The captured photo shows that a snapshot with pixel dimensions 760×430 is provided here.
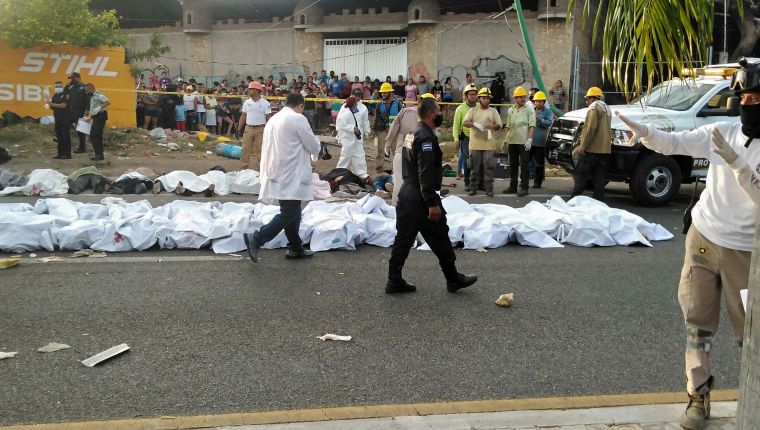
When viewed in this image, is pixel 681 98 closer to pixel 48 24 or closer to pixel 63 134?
pixel 63 134

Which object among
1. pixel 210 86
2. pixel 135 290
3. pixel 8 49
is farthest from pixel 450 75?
pixel 135 290

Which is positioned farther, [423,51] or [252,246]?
[423,51]

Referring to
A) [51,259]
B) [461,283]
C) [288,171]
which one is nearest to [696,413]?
[461,283]

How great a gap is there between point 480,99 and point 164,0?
2257 cm

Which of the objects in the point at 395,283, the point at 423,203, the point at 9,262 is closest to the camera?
the point at 423,203

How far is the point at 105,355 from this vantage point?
479 centimetres

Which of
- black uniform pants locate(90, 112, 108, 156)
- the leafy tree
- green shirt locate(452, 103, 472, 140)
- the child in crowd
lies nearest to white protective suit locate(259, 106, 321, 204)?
green shirt locate(452, 103, 472, 140)

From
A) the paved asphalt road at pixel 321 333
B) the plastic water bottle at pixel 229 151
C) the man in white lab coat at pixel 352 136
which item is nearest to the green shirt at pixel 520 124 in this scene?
the man in white lab coat at pixel 352 136

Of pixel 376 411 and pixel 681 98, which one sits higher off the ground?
pixel 681 98

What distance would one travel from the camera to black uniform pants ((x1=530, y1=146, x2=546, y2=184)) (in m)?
13.4

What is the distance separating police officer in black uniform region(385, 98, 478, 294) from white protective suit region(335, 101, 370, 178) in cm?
702

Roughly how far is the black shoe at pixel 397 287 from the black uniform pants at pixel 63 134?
40.2 ft

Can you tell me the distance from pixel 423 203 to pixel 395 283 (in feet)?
2.60

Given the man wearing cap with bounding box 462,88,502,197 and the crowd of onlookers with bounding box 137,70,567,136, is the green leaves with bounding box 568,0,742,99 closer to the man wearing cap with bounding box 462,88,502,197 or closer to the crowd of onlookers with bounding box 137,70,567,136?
the man wearing cap with bounding box 462,88,502,197
